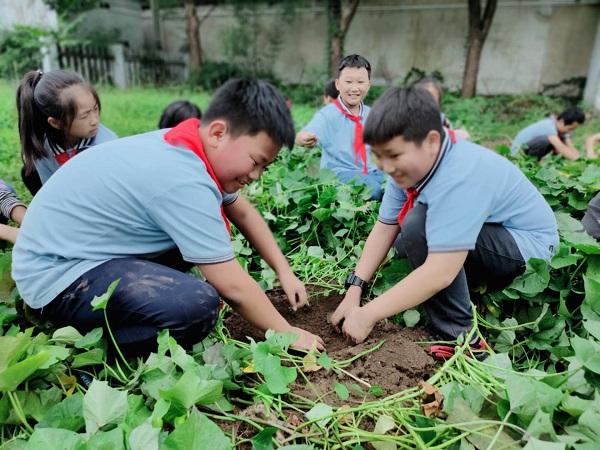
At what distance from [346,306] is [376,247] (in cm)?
26

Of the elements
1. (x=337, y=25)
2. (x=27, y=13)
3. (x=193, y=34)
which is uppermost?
(x=27, y=13)

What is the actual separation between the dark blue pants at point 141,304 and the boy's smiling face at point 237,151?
35 centimetres

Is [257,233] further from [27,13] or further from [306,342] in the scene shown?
[27,13]

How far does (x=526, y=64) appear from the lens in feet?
37.6

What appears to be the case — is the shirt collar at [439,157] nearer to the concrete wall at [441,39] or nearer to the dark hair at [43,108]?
the dark hair at [43,108]

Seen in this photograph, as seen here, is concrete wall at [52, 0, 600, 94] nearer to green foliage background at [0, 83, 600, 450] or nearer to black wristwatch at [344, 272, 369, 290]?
green foliage background at [0, 83, 600, 450]

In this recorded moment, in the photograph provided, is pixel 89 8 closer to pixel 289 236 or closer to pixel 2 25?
pixel 2 25

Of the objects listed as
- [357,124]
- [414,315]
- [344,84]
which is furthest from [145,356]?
[357,124]

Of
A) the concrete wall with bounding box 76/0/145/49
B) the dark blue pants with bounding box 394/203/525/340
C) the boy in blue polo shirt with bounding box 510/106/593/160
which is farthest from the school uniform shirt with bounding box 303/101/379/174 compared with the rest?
the concrete wall with bounding box 76/0/145/49

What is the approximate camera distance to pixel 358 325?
1558 mm

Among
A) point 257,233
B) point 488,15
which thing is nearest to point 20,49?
point 488,15

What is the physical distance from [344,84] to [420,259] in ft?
4.80

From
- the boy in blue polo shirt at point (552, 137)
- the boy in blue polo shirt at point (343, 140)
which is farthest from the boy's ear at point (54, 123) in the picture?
→ the boy in blue polo shirt at point (552, 137)

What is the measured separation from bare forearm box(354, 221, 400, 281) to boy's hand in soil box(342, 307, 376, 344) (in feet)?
0.82
